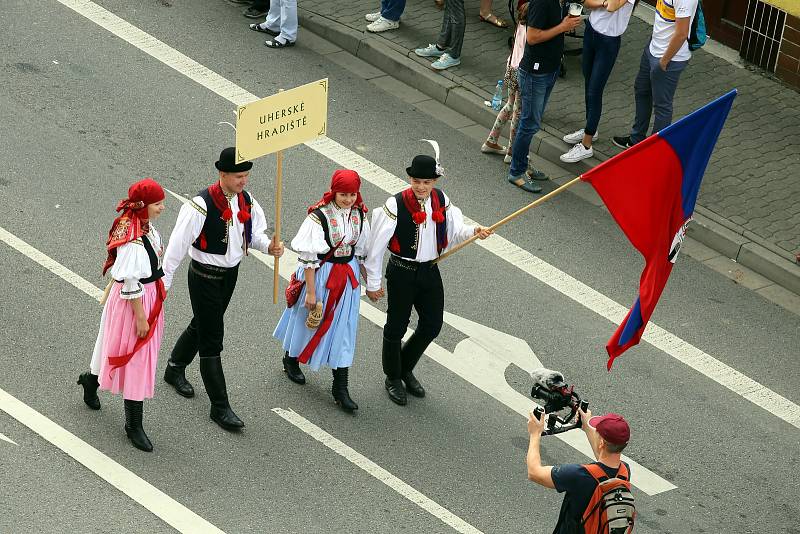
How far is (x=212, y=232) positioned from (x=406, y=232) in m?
1.35

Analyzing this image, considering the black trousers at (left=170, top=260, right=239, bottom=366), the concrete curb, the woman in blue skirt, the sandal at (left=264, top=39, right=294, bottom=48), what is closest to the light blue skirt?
the woman in blue skirt

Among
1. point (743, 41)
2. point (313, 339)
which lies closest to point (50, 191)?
point (313, 339)

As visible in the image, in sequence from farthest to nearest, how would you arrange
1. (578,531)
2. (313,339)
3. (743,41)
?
1. (743,41)
2. (313,339)
3. (578,531)

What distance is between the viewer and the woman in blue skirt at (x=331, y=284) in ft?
29.5

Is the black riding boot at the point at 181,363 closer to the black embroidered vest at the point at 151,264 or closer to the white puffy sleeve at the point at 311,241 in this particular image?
the black embroidered vest at the point at 151,264

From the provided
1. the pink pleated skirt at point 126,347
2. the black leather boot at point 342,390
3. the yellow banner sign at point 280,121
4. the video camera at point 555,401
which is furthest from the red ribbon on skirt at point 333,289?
the video camera at point 555,401

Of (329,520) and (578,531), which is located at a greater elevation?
(578,531)

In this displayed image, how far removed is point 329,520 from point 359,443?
34.0 inches

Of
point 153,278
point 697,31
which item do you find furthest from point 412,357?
point 697,31

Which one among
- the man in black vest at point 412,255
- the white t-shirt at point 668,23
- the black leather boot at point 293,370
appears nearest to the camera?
the man in black vest at point 412,255

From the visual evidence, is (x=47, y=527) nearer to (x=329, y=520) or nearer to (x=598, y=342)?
(x=329, y=520)

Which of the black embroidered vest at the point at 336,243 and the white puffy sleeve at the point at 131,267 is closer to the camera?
the white puffy sleeve at the point at 131,267

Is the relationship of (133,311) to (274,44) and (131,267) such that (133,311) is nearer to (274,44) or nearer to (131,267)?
(131,267)

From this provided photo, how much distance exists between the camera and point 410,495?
876 cm
